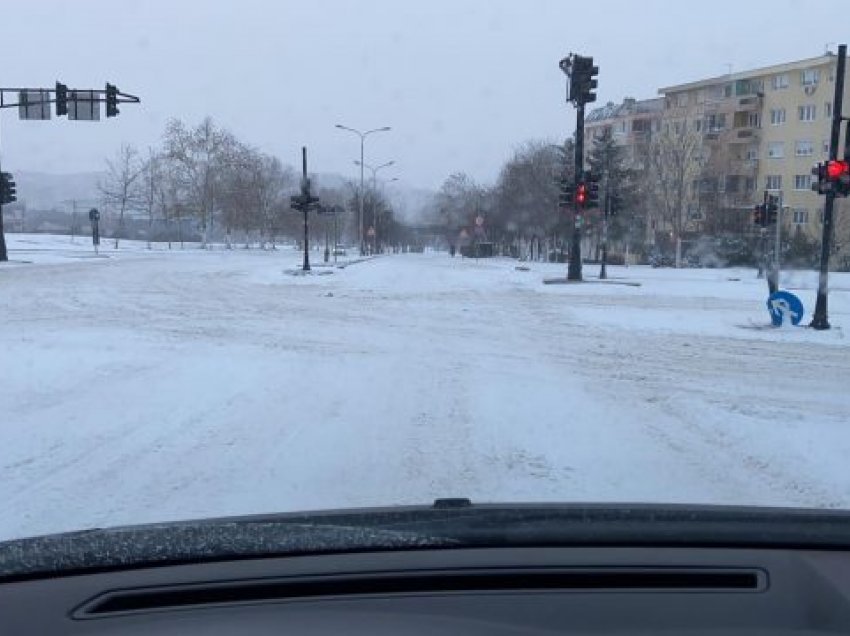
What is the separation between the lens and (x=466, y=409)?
10.4 meters

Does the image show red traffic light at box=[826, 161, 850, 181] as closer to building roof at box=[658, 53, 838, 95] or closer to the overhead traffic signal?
the overhead traffic signal

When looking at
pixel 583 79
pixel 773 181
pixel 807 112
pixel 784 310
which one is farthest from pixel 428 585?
pixel 773 181

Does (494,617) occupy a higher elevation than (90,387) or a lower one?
higher

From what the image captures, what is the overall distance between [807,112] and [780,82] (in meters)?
4.43

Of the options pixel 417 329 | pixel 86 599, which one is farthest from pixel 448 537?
pixel 417 329

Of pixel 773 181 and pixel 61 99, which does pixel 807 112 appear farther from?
pixel 61 99

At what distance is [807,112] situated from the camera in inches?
2945

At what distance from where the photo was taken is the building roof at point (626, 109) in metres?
96.6

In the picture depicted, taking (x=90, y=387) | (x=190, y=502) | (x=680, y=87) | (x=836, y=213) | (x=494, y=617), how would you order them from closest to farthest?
(x=494, y=617), (x=190, y=502), (x=90, y=387), (x=836, y=213), (x=680, y=87)

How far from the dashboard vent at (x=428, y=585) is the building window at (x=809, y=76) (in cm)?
7855

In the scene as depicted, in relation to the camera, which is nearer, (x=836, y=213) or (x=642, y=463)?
(x=642, y=463)

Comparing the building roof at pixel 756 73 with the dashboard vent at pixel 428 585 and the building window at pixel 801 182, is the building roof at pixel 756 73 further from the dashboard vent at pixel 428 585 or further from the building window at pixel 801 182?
the dashboard vent at pixel 428 585

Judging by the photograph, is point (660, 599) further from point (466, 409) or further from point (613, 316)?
point (613, 316)

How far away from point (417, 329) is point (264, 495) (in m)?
11.8
